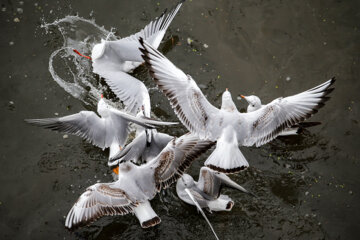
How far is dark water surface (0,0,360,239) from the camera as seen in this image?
14.4ft

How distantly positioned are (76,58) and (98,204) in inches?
86.4

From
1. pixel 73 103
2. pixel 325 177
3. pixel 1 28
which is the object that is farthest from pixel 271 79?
pixel 1 28

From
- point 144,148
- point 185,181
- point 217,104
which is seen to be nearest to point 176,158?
point 185,181

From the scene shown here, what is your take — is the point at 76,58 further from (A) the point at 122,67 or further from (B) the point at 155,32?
(B) the point at 155,32

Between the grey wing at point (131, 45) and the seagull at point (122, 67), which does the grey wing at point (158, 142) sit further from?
the grey wing at point (131, 45)

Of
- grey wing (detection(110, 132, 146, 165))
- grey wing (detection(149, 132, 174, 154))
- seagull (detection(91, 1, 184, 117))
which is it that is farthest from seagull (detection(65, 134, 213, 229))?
seagull (detection(91, 1, 184, 117))

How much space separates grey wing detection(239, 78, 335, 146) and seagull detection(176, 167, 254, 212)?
0.47 meters

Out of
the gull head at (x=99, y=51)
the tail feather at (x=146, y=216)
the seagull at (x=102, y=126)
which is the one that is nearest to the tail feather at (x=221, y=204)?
the tail feather at (x=146, y=216)

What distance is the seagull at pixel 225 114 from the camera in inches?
147

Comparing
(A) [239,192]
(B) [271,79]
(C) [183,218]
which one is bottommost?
(C) [183,218]

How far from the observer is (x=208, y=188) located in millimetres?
4047

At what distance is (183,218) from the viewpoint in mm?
4383

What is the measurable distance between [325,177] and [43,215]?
11.3ft

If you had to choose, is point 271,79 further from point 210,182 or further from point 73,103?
point 73,103
